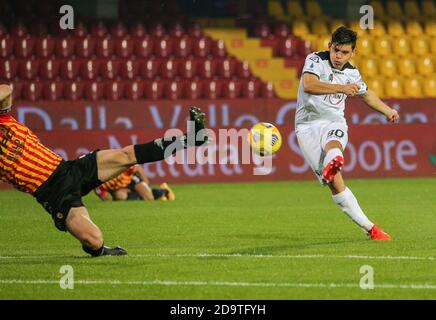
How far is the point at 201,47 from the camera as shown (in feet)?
78.9

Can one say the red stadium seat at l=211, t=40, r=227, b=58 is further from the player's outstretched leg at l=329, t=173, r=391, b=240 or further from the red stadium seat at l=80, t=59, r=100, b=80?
the player's outstretched leg at l=329, t=173, r=391, b=240

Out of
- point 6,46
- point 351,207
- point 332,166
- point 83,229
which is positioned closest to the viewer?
point 83,229

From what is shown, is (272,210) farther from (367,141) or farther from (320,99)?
(367,141)

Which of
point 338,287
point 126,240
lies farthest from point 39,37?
point 338,287

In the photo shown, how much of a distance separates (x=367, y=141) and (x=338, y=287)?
1317 centimetres


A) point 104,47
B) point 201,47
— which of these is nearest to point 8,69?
point 104,47

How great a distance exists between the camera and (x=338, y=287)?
7598mm

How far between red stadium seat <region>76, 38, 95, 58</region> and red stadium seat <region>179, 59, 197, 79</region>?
6.89 feet

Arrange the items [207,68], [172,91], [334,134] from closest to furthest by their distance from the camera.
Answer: [334,134]
[172,91]
[207,68]

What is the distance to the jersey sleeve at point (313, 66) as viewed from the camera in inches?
413

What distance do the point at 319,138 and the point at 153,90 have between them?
1185 centimetres

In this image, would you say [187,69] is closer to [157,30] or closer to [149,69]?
[149,69]

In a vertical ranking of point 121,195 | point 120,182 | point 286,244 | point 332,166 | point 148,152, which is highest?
point 148,152
